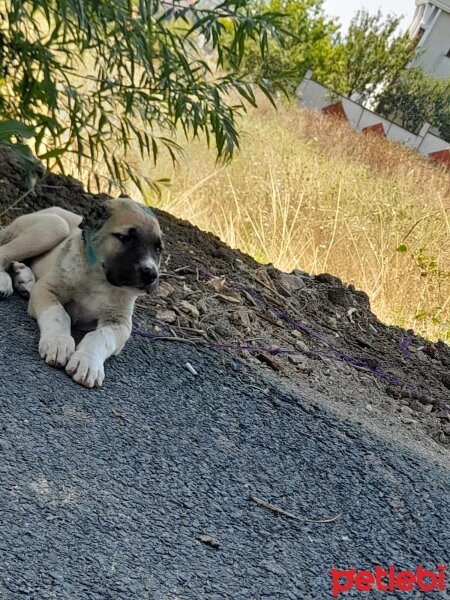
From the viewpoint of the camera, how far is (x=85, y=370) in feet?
9.71

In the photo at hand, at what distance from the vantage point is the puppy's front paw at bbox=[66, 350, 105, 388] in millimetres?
2951

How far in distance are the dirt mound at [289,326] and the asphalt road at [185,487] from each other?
343mm

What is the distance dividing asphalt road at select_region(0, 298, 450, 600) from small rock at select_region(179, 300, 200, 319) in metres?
0.44

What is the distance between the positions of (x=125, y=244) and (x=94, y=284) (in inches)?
10.9

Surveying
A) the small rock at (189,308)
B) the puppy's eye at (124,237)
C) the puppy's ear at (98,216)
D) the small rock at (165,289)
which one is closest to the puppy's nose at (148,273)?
the puppy's eye at (124,237)

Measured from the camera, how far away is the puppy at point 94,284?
3.06 m

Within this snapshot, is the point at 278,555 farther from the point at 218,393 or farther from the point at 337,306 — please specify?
the point at 337,306

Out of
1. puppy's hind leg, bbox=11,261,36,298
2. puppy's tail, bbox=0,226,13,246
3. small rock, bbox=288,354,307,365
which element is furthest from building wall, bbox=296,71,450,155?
puppy's hind leg, bbox=11,261,36,298

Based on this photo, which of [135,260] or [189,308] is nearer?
[135,260]

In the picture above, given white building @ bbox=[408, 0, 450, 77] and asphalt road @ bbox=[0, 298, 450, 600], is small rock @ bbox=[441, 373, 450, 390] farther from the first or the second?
white building @ bbox=[408, 0, 450, 77]

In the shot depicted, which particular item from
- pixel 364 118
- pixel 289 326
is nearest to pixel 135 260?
pixel 289 326

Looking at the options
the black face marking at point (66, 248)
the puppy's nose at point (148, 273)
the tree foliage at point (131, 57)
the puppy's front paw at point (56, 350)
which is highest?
the tree foliage at point (131, 57)

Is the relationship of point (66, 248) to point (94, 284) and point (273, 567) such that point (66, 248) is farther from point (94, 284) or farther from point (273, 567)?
point (273, 567)

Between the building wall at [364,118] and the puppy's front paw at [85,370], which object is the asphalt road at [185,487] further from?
the building wall at [364,118]
